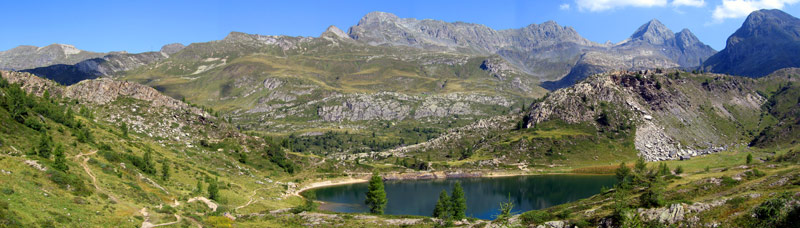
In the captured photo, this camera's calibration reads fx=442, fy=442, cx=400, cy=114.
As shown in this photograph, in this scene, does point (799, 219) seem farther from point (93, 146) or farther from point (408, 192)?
point (408, 192)

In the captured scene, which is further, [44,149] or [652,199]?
[44,149]

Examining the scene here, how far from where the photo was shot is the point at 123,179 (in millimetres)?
74062

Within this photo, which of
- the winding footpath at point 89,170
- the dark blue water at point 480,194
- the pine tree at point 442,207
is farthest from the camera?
the dark blue water at point 480,194

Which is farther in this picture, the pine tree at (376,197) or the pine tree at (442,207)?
the pine tree at (376,197)

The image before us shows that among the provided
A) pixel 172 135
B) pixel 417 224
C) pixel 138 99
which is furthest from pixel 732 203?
pixel 138 99

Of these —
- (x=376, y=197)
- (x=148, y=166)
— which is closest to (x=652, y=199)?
(x=376, y=197)

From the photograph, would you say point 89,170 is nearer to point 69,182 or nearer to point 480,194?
point 69,182

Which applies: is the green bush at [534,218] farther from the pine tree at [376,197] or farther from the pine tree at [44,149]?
the pine tree at [44,149]

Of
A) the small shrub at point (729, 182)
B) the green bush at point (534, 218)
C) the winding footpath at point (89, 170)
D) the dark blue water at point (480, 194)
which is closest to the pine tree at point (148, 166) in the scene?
the winding footpath at point (89, 170)

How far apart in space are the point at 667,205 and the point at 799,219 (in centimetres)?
1377

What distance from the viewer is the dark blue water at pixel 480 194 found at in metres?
133

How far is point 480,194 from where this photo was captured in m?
165

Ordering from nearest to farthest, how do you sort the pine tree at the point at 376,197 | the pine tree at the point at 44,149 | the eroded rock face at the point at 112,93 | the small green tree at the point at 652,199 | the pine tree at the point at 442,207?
the small green tree at the point at 652,199, the pine tree at the point at 44,149, the pine tree at the point at 442,207, the pine tree at the point at 376,197, the eroded rock face at the point at 112,93

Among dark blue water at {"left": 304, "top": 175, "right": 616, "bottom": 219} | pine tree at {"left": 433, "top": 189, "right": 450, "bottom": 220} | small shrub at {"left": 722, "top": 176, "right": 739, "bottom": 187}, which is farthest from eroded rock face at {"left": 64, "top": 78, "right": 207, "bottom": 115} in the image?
small shrub at {"left": 722, "top": 176, "right": 739, "bottom": 187}
